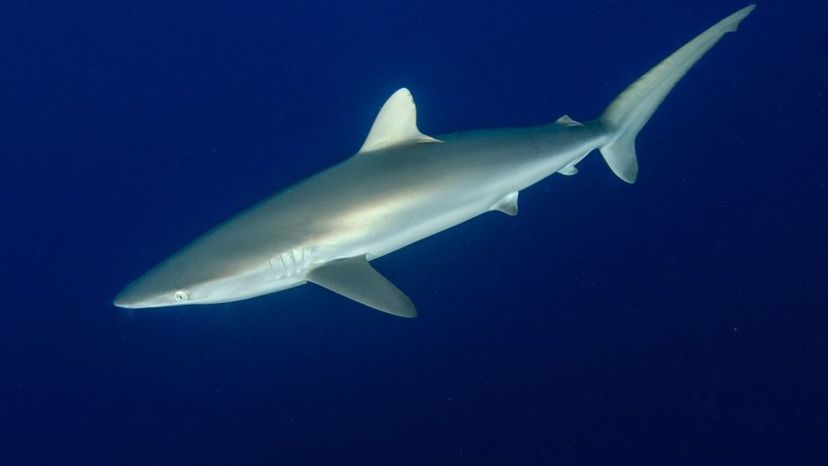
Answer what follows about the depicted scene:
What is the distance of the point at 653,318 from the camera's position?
7.12 meters

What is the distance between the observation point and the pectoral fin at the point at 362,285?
11.7 ft

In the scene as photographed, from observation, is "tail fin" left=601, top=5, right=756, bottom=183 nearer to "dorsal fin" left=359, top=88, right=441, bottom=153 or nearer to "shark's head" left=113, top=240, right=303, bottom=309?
"dorsal fin" left=359, top=88, right=441, bottom=153

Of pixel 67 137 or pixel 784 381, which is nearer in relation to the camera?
pixel 784 381

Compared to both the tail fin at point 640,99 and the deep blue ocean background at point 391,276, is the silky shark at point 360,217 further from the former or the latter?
the deep blue ocean background at point 391,276

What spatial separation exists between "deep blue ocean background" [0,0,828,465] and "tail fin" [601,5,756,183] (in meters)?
2.26

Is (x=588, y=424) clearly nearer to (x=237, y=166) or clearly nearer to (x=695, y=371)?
(x=695, y=371)

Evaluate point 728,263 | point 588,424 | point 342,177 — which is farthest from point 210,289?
point 728,263

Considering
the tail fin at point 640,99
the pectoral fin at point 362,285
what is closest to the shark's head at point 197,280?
the pectoral fin at point 362,285

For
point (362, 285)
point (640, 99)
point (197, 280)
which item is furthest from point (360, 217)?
point (640, 99)

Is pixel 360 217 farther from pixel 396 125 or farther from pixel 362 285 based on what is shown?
pixel 396 125

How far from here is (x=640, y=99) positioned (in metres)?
4.77

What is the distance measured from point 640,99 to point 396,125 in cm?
211

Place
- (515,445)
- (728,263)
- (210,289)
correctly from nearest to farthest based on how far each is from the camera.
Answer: (210,289), (515,445), (728,263)

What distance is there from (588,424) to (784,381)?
2353 millimetres
